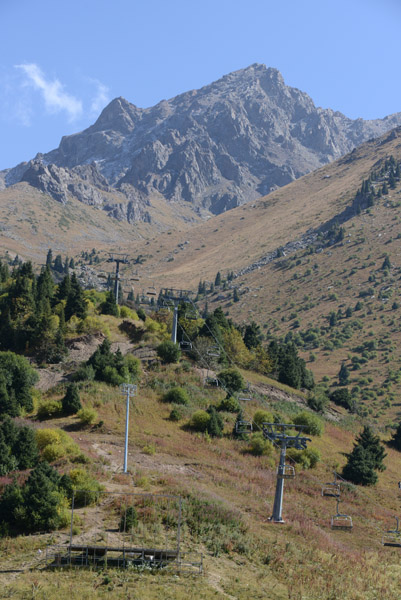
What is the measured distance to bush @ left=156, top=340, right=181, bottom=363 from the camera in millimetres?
69062

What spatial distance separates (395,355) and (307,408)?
74931 millimetres

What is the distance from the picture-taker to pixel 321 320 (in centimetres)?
17338

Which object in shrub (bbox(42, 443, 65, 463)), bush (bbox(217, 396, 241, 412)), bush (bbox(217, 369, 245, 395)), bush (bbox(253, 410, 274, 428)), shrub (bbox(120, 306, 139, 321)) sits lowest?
shrub (bbox(42, 443, 65, 463))

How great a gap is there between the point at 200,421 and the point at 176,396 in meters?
5.13

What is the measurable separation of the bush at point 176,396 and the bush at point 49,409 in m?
11.0

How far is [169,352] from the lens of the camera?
69188 mm

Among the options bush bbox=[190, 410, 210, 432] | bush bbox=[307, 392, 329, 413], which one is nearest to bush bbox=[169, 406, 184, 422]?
bush bbox=[190, 410, 210, 432]

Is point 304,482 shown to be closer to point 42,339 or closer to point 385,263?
point 42,339

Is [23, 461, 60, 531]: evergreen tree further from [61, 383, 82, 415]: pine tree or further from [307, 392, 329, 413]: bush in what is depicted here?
[307, 392, 329, 413]: bush

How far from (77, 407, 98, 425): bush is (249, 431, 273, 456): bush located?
45.9 ft

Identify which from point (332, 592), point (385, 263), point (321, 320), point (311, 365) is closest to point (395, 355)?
point (311, 365)

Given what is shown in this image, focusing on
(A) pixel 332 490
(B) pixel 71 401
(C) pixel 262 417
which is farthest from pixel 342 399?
(B) pixel 71 401

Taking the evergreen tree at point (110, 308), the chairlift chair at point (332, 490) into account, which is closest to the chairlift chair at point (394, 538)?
the chairlift chair at point (332, 490)

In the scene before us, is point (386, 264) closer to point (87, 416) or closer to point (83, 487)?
point (87, 416)
